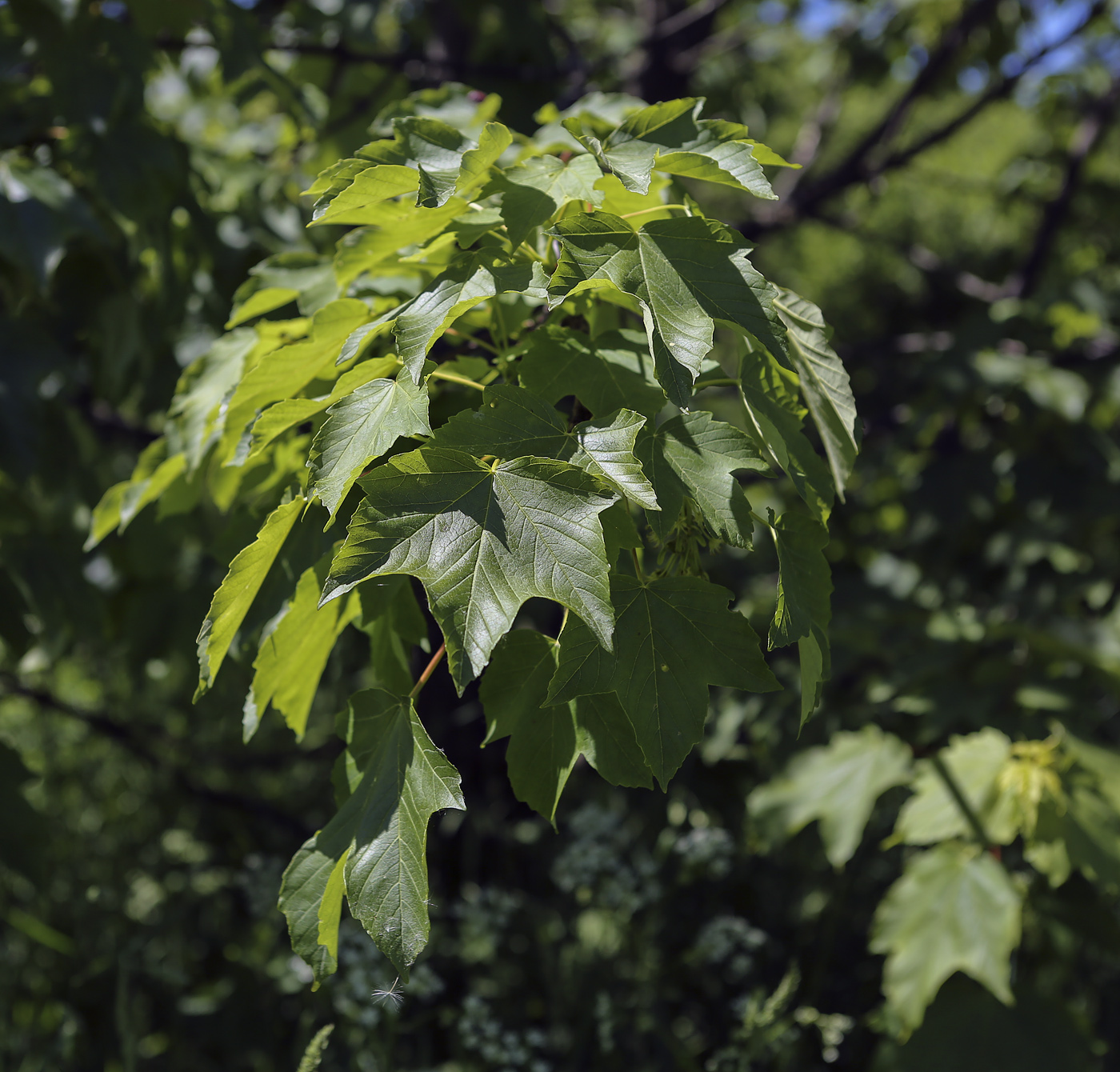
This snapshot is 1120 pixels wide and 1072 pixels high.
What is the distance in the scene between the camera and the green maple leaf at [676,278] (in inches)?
23.3

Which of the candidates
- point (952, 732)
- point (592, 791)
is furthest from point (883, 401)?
point (592, 791)

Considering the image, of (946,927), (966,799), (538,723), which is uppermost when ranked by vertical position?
(538,723)

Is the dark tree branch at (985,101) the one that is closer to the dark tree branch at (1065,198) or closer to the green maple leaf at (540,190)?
the dark tree branch at (1065,198)

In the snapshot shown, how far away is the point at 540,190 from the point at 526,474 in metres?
0.25

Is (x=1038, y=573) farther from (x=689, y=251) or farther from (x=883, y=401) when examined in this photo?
(x=689, y=251)

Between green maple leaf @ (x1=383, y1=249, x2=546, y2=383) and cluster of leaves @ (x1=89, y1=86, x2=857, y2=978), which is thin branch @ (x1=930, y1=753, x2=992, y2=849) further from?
green maple leaf @ (x1=383, y1=249, x2=546, y2=383)

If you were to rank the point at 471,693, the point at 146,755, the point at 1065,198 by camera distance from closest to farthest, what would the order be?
1. the point at 471,693
2. the point at 146,755
3. the point at 1065,198

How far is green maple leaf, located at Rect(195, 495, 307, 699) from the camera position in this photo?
0.64 meters

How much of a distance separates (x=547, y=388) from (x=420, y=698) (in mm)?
967

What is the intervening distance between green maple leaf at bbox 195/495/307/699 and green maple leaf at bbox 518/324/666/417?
0.65 feet

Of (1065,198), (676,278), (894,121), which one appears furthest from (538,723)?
(1065,198)

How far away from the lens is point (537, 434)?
0.62 metres

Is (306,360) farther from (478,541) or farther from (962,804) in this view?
(962,804)

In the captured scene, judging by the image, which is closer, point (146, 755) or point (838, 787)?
point (838, 787)
